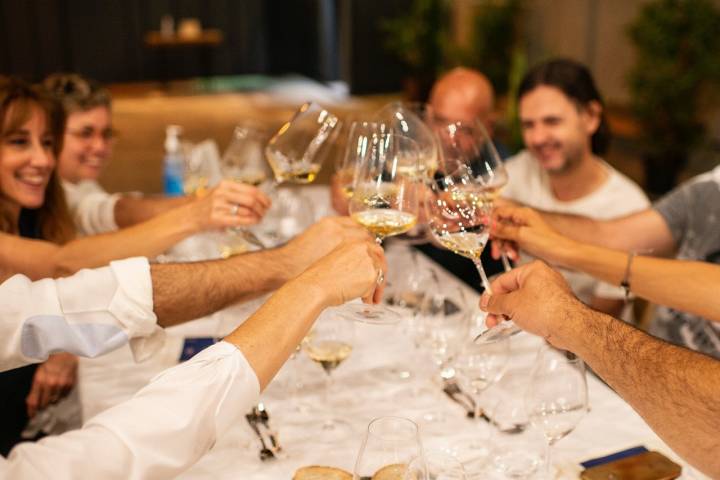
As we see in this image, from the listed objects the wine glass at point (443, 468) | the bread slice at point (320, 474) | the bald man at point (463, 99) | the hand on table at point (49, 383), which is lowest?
the hand on table at point (49, 383)

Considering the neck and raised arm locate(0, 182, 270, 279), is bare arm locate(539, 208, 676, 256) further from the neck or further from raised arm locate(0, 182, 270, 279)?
raised arm locate(0, 182, 270, 279)

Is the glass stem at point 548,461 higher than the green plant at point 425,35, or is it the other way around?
the green plant at point 425,35

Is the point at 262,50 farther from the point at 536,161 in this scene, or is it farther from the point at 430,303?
the point at 430,303

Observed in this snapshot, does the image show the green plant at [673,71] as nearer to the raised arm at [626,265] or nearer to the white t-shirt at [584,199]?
the white t-shirt at [584,199]

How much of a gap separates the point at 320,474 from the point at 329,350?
1.16 feet

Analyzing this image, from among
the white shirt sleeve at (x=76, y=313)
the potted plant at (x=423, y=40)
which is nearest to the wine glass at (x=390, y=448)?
the white shirt sleeve at (x=76, y=313)

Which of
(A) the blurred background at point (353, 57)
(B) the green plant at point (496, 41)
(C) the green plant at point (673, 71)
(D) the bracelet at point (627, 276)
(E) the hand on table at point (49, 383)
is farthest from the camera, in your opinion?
(B) the green plant at point (496, 41)

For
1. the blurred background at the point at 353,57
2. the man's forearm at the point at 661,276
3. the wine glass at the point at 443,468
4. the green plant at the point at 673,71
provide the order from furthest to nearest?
the blurred background at the point at 353,57, the green plant at the point at 673,71, the man's forearm at the point at 661,276, the wine glass at the point at 443,468

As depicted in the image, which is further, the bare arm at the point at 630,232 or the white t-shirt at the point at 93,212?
the white t-shirt at the point at 93,212

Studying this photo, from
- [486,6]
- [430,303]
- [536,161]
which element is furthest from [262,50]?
[430,303]

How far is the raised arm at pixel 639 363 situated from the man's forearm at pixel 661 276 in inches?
25.4

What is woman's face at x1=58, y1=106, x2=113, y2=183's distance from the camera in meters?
3.08

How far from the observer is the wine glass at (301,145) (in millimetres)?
2064

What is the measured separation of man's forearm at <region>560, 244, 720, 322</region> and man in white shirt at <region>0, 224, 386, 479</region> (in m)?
0.78
